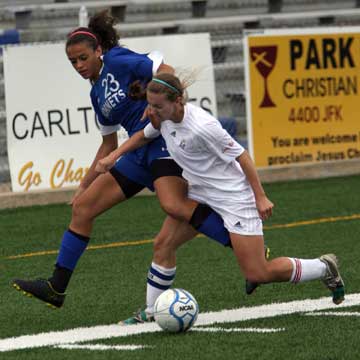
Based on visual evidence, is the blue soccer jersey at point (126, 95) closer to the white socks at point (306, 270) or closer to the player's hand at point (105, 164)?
the player's hand at point (105, 164)

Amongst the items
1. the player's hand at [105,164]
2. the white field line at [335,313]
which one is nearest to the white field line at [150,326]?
the white field line at [335,313]

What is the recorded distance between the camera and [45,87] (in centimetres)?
1406

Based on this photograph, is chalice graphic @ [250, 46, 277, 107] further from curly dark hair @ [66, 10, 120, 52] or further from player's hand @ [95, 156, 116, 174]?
player's hand @ [95, 156, 116, 174]

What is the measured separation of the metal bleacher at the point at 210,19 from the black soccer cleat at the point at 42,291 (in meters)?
6.57

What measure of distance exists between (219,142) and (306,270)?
932 millimetres

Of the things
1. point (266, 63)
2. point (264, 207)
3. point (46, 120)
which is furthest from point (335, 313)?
point (266, 63)

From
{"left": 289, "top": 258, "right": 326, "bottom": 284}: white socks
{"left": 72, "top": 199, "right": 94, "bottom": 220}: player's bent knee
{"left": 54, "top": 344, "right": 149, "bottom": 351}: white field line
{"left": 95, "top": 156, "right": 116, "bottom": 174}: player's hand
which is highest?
{"left": 95, "top": 156, "right": 116, "bottom": 174}: player's hand

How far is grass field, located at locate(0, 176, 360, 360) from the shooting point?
6695mm

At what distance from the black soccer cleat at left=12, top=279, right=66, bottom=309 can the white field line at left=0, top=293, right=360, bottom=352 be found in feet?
1.37

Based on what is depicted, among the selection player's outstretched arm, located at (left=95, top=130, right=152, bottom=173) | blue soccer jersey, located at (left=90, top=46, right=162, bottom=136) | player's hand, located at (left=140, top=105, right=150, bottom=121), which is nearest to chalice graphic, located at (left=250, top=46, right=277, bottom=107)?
blue soccer jersey, located at (left=90, top=46, right=162, bottom=136)

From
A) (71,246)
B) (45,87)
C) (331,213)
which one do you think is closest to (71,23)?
(45,87)

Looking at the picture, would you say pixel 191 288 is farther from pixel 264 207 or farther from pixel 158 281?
pixel 264 207

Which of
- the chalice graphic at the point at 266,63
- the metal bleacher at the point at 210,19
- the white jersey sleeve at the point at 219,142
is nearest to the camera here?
the white jersey sleeve at the point at 219,142

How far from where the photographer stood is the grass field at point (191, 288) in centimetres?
670
